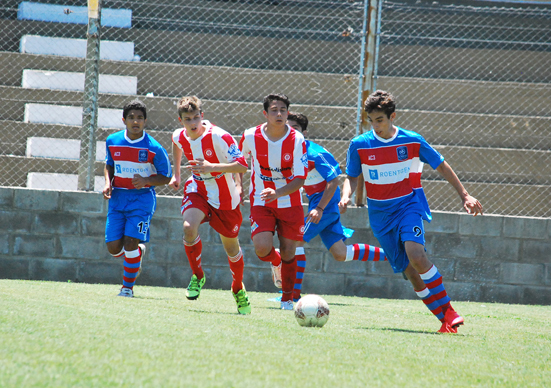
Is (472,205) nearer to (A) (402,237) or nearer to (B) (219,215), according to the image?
(A) (402,237)

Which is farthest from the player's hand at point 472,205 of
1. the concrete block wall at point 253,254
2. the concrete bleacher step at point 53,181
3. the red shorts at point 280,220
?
the concrete bleacher step at point 53,181

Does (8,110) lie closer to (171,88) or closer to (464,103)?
(171,88)

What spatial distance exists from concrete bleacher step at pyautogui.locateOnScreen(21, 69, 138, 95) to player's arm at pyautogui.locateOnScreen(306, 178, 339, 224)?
588 centimetres

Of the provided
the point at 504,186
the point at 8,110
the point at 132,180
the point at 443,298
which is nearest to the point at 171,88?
the point at 8,110

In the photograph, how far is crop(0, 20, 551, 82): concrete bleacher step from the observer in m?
11.6

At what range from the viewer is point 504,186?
10328 mm

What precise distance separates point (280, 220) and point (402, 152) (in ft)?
4.64

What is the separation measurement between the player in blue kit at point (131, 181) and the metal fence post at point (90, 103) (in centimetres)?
156

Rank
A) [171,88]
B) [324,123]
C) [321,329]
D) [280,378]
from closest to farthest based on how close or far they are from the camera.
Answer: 1. [280,378]
2. [321,329]
3. [324,123]
4. [171,88]

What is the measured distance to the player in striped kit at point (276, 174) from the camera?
5.71 m

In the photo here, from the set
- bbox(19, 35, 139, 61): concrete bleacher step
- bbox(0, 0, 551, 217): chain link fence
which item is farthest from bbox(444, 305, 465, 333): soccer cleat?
bbox(19, 35, 139, 61): concrete bleacher step

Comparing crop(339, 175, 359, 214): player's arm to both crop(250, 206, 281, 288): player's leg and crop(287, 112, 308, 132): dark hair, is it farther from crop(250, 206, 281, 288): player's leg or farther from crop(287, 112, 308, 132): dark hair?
crop(287, 112, 308, 132): dark hair

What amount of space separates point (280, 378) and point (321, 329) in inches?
68.9

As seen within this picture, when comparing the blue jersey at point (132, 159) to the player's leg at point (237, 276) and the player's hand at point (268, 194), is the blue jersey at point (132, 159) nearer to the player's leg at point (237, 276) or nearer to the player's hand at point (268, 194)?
the player's leg at point (237, 276)
